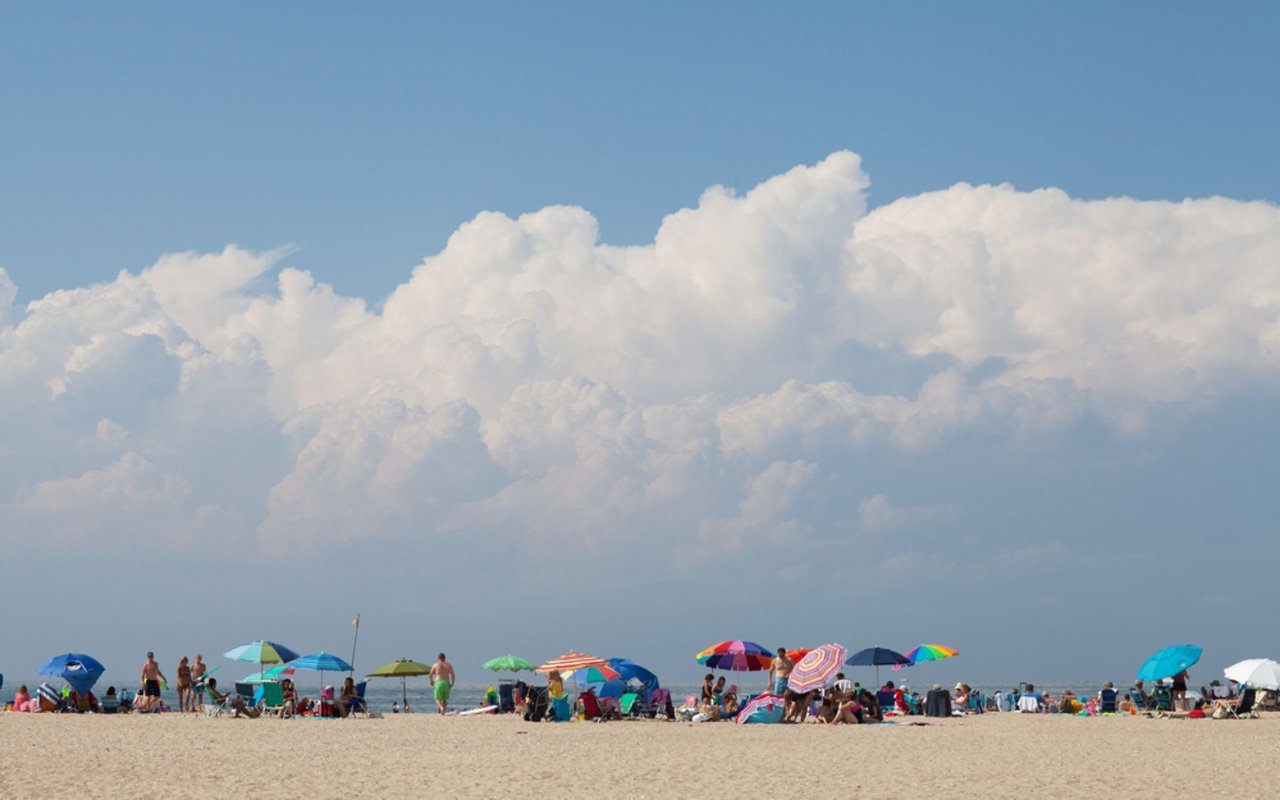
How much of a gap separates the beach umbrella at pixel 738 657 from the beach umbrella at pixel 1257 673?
30.7ft

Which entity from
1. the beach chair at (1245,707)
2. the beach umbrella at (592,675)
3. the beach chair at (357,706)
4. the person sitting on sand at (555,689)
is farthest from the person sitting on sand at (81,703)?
the beach chair at (1245,707)

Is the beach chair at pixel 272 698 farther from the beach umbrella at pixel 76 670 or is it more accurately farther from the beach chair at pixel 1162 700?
the beach chair at pixel 1162 700

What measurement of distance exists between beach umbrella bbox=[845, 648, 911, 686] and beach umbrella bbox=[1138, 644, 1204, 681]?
494cm

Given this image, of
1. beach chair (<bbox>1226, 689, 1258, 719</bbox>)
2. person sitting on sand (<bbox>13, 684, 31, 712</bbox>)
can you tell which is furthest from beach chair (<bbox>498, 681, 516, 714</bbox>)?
beach chair (<bbox>1226, 689, 1258, 719</bbox>)

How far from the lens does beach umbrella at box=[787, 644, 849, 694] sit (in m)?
22.9

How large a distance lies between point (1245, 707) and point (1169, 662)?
1613 millimetres

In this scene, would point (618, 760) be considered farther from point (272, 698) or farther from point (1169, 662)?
point (1169, 662)

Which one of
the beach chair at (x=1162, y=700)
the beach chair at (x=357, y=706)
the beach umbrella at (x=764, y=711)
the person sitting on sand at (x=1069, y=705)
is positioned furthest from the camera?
the person sitting on sand at (x=1069, y=705)

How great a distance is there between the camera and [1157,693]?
94.8 ft

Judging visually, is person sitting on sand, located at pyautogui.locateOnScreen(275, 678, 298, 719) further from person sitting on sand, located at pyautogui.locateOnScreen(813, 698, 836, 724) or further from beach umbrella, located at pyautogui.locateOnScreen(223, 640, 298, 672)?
person sitting on sand, located at pyautogui.locateOnScreen(813, 698, 836, 724)

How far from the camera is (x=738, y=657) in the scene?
29.0 m

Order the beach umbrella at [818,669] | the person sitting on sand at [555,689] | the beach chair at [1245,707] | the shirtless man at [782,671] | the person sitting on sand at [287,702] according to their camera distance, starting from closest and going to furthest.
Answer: the beach umbrella at [818,669]
the shirtless man at [782,671]
the person sitting on sand at [555,689]
the person sitting on sand at [287,702]
the beach chair at [1245,707]

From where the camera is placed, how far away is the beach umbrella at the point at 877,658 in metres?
28.8

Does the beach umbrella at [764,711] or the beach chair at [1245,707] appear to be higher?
the beach umbrella at [764,711]
